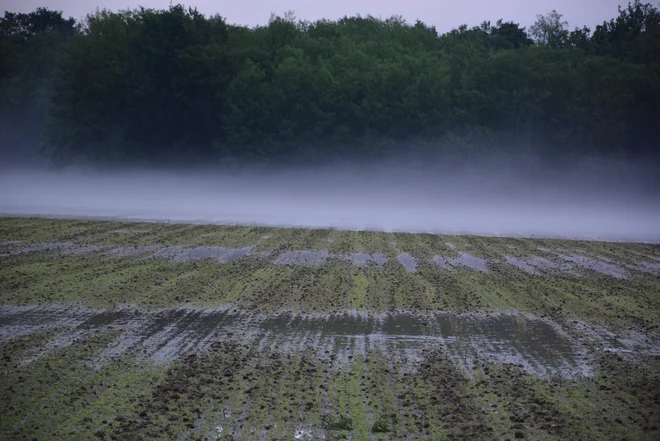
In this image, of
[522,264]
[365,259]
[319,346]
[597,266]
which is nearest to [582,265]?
[597,266]

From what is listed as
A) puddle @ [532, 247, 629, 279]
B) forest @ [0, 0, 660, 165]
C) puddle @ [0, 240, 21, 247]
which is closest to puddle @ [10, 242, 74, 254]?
puddle @ [0, 240, 21, 247]

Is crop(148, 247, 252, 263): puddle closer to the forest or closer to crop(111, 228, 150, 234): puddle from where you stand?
crop(111, 228, 150, 234): puddle

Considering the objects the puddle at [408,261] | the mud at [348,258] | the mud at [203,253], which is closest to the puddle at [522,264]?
the mud at [348,258]

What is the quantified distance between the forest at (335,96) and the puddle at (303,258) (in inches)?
1356

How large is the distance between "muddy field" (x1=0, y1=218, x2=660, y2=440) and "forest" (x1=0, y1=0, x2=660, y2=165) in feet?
114

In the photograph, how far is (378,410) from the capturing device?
8609 mm

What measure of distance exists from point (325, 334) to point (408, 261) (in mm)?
8831

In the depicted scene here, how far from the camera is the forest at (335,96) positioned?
5384 cm

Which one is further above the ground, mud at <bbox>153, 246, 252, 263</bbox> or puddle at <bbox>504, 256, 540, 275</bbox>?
puddle at <bbox>504, 256, 540, 275</bbox>

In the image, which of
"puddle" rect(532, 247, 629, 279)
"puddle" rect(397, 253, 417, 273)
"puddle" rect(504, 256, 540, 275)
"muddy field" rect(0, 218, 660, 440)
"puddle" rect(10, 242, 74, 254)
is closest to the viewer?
"muddy field" rect(0, 218, 660, 440)

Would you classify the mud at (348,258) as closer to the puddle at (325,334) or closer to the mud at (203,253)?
the mud at (203,253)

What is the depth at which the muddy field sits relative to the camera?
8.30m

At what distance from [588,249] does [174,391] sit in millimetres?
19504

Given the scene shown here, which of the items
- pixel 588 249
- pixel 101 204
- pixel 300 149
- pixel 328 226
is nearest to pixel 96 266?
pixel 328 226
